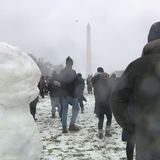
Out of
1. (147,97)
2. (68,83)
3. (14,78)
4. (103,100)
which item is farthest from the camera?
(68,83)

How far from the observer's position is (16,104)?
84.4 inches

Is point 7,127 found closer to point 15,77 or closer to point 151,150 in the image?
point 15,77

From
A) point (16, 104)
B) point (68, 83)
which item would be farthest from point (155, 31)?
point (68, 83)

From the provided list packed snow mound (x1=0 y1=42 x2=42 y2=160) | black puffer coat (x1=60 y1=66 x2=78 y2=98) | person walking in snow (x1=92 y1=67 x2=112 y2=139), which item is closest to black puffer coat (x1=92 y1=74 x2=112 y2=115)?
person walking in snow (x1=92 y1=67 x2=112 y2=139)

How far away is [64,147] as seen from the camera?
162 inches

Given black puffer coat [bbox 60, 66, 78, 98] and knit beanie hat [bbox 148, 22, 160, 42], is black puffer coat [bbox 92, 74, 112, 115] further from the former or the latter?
knit beanie hat [bbox 148, 22, 160, 42]

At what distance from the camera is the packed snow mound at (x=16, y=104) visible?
2.06 meters

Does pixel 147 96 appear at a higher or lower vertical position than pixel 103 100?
higher

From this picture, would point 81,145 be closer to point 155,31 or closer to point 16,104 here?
point 16,104

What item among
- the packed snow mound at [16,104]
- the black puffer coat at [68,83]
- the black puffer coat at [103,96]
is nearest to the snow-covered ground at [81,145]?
the black puffer coat at [103,96]

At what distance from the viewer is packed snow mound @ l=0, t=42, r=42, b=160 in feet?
6.75

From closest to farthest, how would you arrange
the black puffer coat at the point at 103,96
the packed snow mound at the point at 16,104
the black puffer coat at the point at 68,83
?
the packed snow mound at the point at 16,104, the black puffer coat at the point at 103,96, the black puffer coat at the point at 68,83

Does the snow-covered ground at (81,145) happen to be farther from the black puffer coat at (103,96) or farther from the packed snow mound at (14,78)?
the packed snow mound at (14,78)

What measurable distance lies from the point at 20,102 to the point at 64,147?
7.49 feet
